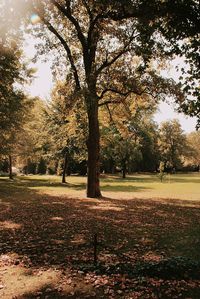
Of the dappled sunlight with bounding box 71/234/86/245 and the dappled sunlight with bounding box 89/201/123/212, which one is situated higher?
the dappled sunlight with bounding box 89/201/123/212

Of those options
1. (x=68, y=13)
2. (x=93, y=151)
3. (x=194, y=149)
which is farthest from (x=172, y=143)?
(x=68, y=13)

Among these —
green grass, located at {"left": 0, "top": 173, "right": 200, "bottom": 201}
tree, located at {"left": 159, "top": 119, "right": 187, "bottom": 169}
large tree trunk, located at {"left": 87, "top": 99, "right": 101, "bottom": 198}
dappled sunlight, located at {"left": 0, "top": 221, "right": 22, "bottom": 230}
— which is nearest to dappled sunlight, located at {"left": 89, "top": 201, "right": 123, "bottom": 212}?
large tree trunk, located at {"left": 87, "top": 99, "right": 101, "bottom": 198}

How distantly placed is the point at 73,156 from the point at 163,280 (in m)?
33.9

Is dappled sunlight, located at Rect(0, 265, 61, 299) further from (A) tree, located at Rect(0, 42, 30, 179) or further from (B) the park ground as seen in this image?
(A) tree, located at Rect(0, 42, 30, 179)

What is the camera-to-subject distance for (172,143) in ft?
305

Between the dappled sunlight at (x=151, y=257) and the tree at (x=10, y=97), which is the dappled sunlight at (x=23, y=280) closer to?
the dappled sunlight at (x=151, y=257)

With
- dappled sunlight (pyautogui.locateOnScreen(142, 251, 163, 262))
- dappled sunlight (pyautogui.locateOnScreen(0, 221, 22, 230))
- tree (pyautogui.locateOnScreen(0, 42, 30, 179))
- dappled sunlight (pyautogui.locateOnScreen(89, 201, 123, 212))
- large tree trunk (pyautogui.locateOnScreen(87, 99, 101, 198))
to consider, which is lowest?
dappled sunlight (pyautogui.locateOnScreen(142, 251, 163, 262))

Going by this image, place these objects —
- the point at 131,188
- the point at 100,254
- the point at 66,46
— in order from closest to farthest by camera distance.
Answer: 1. the point at 100,254
2. the point at 66,46
3. the point at 131,188

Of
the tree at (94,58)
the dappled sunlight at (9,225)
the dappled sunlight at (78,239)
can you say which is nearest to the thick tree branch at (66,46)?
the tree at (94,58)

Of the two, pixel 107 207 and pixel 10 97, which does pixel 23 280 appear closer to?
pixel 107 207

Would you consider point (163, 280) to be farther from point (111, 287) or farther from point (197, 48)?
point (197, 48)

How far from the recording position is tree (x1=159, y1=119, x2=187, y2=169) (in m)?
90.0

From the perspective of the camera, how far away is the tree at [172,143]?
295 feet

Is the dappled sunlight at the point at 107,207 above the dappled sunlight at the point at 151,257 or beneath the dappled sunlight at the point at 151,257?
above
